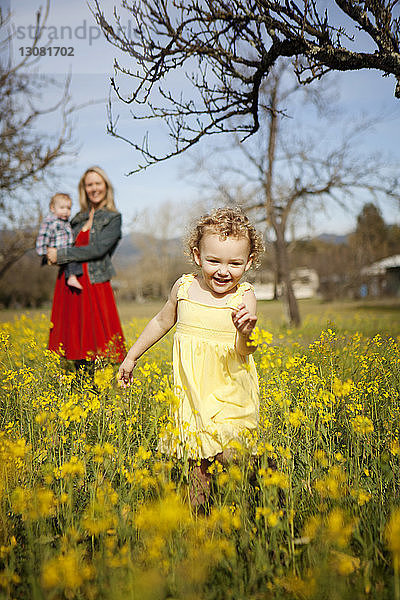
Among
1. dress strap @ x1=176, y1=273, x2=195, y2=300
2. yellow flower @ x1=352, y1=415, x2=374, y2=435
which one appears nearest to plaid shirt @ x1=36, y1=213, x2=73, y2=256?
Result: dress strap @ x1=176, y1=273, x2=195, y2=300

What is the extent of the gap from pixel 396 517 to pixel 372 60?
3305 millimetres

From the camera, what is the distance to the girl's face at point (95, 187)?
4.92 m

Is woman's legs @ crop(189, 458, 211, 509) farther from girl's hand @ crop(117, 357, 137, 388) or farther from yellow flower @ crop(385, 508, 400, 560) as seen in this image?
yellow flower @ crop(385, 508, 400, 560)

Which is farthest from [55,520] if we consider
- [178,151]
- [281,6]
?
[281,6]

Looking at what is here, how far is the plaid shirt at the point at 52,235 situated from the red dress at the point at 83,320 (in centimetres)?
15

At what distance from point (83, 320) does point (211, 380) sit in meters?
2.58

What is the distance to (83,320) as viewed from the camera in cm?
487

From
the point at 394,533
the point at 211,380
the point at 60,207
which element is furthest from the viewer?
the point at 60,207

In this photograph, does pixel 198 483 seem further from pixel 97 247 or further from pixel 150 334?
pixel 97 247

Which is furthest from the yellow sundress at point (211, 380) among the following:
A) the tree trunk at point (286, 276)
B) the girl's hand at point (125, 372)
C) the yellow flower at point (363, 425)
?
the tree trunk at point (286, 276)

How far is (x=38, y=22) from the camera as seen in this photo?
202 inches

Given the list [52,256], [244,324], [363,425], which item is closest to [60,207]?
[52,256]

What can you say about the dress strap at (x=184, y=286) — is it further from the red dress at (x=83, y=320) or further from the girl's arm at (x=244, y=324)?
the red dress at (x=83, y=320)

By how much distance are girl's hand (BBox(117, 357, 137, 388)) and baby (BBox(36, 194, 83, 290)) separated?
2208mm
